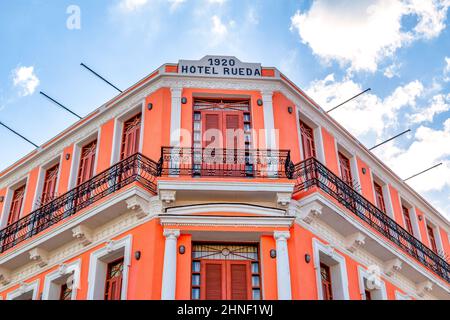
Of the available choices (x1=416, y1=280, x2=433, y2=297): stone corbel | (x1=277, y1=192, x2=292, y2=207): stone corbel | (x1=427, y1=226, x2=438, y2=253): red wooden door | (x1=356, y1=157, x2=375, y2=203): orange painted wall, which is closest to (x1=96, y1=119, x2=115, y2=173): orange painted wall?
(x1=277, y1=192, x2=292, y2=207): stone corbel

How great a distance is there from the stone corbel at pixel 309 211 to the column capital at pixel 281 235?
66cm

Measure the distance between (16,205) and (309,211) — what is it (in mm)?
9909

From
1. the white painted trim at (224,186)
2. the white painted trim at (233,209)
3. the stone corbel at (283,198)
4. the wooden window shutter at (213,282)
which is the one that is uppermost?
the white painted trim at (224,186)

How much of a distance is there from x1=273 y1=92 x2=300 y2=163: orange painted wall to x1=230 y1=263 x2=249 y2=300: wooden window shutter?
337cm

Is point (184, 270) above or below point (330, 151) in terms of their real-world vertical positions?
below

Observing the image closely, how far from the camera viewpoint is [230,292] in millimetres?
15258

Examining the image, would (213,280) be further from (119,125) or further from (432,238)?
(432,238)

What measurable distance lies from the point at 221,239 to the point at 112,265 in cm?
281

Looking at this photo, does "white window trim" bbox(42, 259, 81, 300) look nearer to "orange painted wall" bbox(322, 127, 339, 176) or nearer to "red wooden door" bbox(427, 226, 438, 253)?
"orange painted wall" bbox(322, 127, 339, 176)

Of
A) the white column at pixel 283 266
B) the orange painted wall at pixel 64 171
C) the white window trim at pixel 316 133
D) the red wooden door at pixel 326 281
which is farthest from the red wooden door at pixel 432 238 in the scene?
the orange painted wall at pixel 64 171

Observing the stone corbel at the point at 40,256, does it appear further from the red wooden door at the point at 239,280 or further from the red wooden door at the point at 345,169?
the red wooden door at the point at 345,169

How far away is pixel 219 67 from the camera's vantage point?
61.2 feet

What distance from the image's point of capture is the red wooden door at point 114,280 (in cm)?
1585

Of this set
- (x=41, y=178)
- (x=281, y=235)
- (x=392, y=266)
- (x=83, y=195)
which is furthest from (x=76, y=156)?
(x=392, y=266)
